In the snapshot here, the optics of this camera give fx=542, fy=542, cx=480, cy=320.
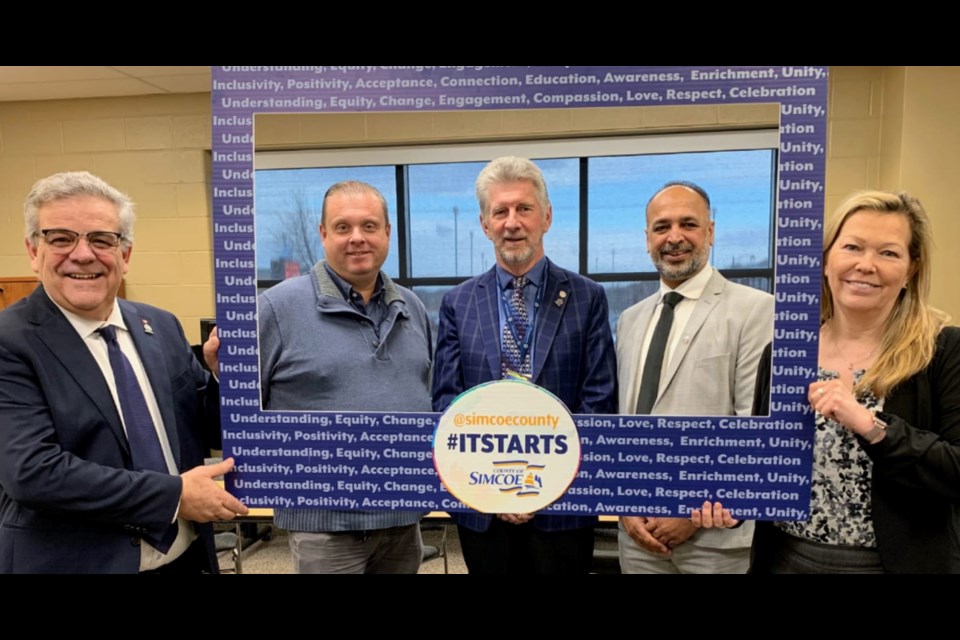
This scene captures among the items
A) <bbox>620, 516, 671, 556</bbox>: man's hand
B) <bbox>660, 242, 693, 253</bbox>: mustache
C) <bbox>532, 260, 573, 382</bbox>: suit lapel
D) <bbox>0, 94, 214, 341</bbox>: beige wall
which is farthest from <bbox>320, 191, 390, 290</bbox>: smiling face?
<bbox>0, 94, 214, 341</bbox>: beige wall

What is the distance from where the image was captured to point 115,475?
1.15 m

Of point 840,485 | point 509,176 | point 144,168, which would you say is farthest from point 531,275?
point 144,168

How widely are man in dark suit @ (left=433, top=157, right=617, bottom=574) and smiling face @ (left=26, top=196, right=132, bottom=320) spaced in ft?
2.55

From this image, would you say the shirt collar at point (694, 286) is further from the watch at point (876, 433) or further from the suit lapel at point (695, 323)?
the watch at point (876, 433)

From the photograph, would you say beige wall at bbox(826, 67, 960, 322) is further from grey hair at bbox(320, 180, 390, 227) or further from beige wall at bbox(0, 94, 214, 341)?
beige wall at bbox(0, 94, 214, 341)

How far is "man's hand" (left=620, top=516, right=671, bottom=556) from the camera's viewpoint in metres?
1.28

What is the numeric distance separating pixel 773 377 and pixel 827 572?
0.50 meters

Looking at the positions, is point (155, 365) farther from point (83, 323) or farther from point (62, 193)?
point (62, 193)

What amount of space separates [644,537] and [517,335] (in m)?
0.58

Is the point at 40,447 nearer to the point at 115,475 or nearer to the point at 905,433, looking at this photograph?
the point at 115,475

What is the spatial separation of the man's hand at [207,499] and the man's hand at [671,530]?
0.94m

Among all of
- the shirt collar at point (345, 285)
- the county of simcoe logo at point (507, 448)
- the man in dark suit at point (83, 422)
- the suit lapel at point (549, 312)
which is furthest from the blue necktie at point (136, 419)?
the suit lapel at point (549, 312)

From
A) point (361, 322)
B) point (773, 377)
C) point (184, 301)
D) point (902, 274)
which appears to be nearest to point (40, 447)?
point (361, 322)

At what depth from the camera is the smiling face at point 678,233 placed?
1.12 m
